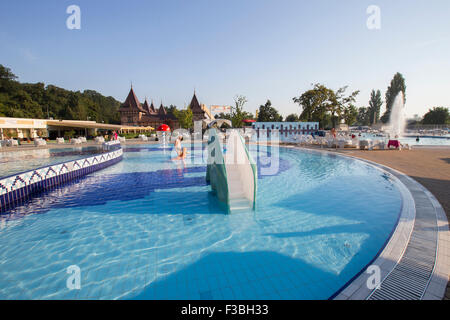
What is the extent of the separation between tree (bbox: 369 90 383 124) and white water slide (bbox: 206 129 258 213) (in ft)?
300

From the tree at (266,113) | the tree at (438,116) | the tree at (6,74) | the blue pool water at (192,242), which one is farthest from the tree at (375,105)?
the tree at (6,74)

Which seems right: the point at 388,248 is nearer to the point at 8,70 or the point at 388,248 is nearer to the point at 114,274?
the point at 114,274

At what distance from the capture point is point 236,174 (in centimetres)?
619

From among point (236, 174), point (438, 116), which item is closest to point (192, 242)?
point (236, 174)

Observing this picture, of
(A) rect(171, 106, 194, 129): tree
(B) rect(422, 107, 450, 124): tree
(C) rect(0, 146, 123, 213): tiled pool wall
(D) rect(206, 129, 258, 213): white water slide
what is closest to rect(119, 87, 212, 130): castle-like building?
(A) rect(171, 106, 194, 129): tree

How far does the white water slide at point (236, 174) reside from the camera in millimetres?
5414

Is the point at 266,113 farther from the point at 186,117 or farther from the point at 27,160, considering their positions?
the point at 27,160

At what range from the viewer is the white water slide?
541 centimetres

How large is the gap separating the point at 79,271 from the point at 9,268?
3.89ft

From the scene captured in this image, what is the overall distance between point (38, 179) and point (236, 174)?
22.5 feet
